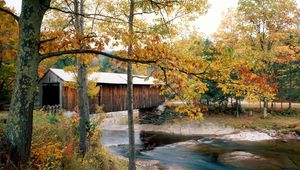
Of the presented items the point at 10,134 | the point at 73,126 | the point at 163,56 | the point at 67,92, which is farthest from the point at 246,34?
the point at 10,134

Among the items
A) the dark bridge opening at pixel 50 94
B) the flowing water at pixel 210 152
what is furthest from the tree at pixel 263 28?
the dark bridge opening at pixel 50 94

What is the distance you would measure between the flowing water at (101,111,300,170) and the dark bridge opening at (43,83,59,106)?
23.3 ft

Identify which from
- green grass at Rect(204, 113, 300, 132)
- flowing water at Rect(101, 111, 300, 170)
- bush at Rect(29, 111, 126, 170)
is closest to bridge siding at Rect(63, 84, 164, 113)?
flowing water at Rect(101, 111, 300, 170)

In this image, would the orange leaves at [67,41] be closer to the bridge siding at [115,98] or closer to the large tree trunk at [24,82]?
the large tree trunk at [24,82]

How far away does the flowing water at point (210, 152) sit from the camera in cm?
1738

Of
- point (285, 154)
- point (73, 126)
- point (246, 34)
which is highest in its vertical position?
point (246, 34)

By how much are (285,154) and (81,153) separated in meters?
15.4

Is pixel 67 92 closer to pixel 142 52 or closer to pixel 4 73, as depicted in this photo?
pixel 4 73

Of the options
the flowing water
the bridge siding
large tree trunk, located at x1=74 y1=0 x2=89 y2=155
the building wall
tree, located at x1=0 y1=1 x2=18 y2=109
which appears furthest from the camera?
the building wall

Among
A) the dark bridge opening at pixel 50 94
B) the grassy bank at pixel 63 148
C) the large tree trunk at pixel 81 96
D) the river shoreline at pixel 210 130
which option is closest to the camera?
the grassy bank at pixel 63 148

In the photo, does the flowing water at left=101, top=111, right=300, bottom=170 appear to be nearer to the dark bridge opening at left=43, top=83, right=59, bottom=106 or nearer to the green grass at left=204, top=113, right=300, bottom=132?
the green grass at left=204, top=113, right=300, bottom=132

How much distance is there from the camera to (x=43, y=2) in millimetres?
5098

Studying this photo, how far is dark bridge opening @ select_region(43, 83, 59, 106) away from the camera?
28078 millimetres

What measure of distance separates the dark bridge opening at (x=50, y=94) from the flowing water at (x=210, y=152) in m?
7.10
